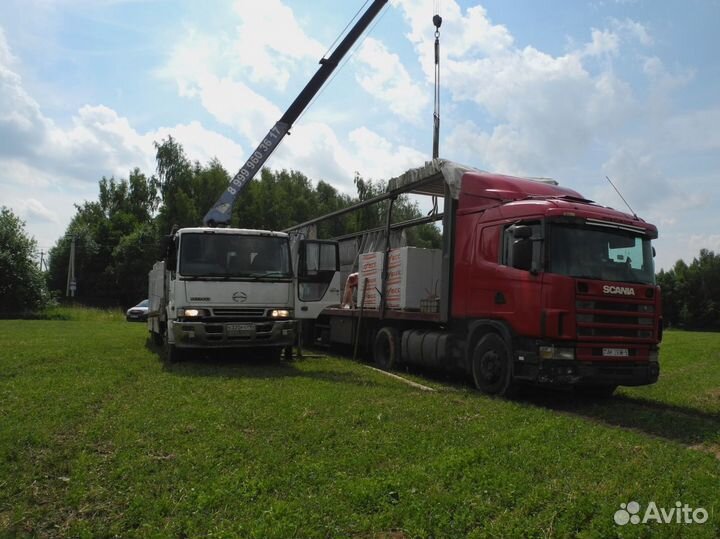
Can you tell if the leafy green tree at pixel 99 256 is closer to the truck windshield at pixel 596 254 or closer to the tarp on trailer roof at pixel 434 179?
the tarp on trailer roof at pixel 434 179

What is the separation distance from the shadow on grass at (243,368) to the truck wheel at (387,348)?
146cm

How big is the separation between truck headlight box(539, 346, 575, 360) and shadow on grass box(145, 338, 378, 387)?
2.87 meters

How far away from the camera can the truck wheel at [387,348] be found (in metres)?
12.8

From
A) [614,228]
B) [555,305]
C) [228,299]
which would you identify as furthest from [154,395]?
[614,228]

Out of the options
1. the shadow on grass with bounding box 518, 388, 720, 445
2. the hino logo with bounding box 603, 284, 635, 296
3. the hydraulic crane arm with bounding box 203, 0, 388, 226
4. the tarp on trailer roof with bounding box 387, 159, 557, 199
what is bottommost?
the shadow on grass with bounding box 518, 388, 720, 445

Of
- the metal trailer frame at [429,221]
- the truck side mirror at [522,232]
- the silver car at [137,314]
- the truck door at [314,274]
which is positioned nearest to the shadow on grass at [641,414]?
the metal trailer frame at [429,221]

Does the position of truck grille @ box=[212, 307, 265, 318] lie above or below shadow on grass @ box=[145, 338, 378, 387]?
above

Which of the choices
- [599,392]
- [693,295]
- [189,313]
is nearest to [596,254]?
[599,392]

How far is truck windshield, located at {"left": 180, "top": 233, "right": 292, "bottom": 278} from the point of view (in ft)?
39.1

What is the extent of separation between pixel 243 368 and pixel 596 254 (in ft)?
21.7

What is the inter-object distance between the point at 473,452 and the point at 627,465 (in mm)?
1317

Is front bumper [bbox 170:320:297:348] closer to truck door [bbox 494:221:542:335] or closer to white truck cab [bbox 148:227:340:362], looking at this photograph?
white truck cab [bbox 148:227:340:362]

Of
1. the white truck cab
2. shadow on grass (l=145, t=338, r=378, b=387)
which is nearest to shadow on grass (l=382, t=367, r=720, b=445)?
shadow on grass (l=145, t=338, r=378, b=387)

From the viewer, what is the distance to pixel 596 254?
8.81 metres
